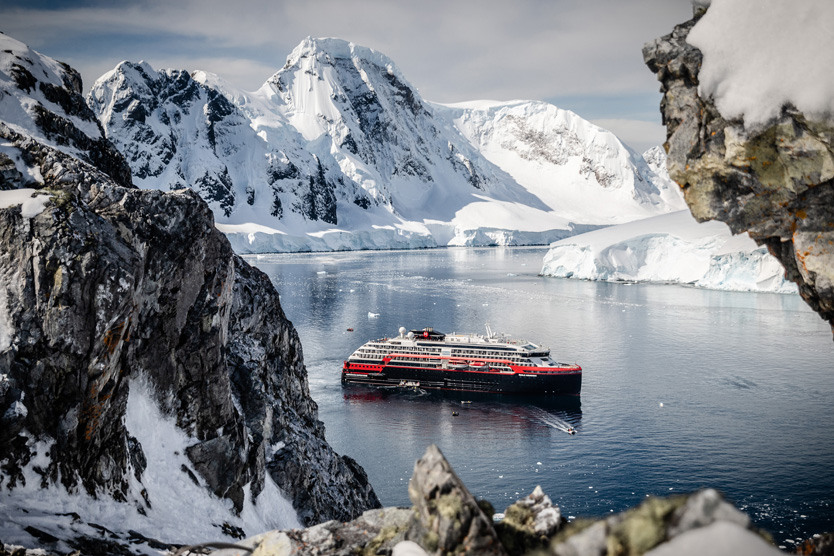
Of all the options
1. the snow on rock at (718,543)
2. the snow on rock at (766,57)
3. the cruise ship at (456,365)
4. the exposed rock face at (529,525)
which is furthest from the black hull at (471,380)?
the snow on rock at (718,543)

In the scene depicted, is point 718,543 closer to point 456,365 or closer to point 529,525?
point 529,525

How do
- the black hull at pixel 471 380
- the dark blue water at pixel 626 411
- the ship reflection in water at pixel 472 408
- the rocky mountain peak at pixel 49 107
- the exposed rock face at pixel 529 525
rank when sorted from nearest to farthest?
1. the exposed rock face at pixel 529 525
2. the rocky mountain peak at pixel 49 107
3. the dark blue water at pixel 626 411
4. the ship reflection in water at pixel 472 408
5. the black hull at pixel 471 380

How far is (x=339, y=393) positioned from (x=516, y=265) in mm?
109411

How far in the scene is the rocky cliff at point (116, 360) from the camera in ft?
39.2

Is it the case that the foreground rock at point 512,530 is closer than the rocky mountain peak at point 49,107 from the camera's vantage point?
Yes

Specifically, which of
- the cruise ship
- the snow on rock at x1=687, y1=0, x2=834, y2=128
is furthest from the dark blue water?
the snow on rock at x1=687, y1=0, x2=834, y2=128

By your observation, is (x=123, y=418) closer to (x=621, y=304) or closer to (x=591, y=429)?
(x=591, y=429)

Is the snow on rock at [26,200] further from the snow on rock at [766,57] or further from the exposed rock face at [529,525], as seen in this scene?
the snow on rock at [766,57]

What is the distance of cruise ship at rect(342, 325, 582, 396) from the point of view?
5369 cm

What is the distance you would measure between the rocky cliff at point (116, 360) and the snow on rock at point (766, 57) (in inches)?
491

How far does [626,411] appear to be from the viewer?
44969 millimetres

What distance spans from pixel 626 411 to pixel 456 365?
54.0 ft

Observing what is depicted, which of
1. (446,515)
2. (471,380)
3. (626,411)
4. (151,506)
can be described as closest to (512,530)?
(446,515)

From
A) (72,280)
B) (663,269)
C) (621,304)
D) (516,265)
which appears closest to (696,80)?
(72,280)
